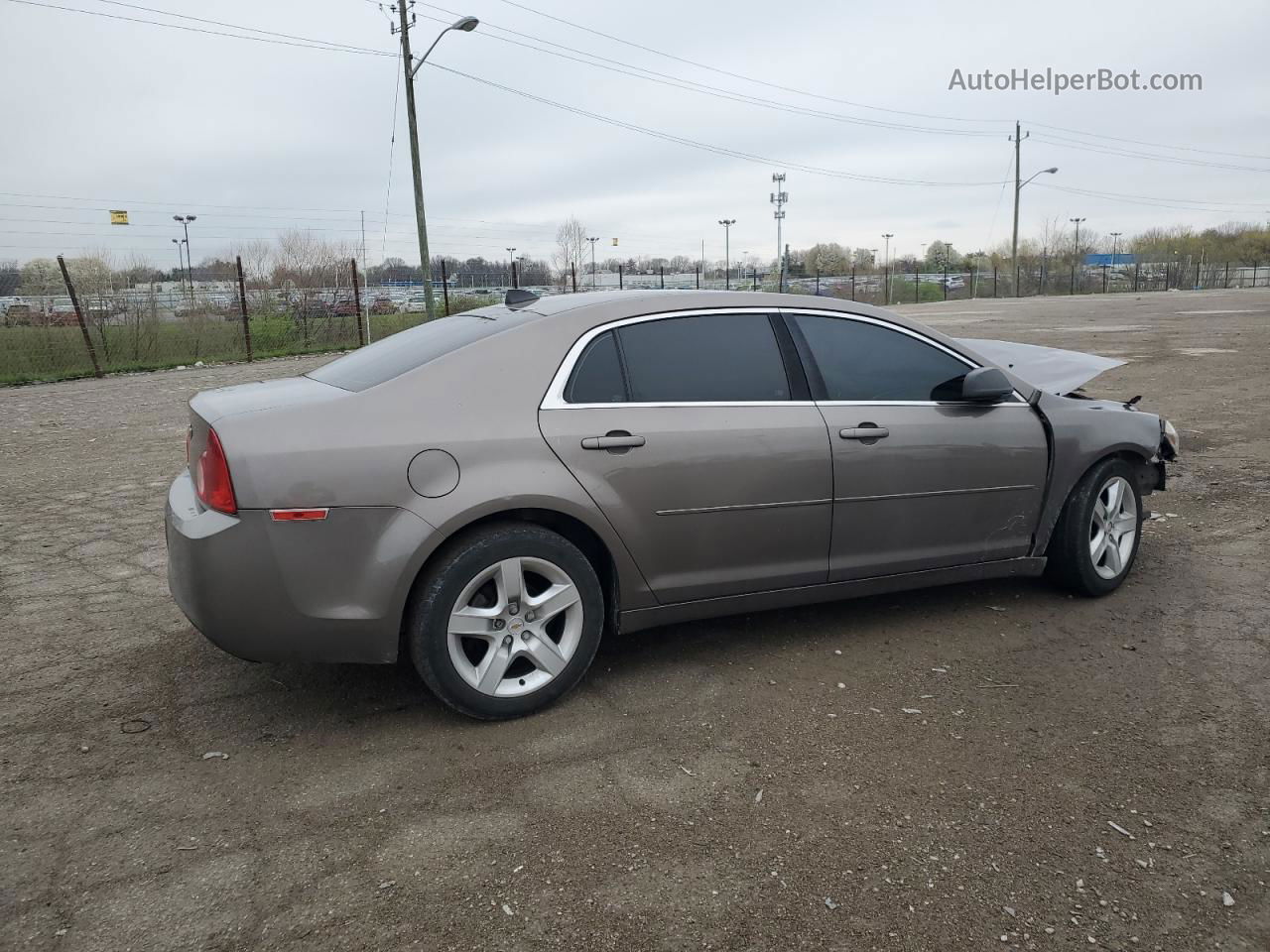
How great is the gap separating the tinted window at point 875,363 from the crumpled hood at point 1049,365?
2.33ft

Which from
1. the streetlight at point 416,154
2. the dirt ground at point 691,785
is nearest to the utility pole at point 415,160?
the streetlight at point 416,154

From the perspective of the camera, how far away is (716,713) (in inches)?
139

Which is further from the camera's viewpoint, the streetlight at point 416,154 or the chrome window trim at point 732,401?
the streetlight at point 416,154

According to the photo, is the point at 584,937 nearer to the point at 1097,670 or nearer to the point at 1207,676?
the point at 1097,670

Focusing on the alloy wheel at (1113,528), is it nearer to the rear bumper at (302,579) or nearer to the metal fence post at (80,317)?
the rear bumper at (302,579)

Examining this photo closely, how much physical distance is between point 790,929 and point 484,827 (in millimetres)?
946

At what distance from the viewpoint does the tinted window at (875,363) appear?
4102 millimetres

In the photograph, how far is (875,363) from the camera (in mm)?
4199

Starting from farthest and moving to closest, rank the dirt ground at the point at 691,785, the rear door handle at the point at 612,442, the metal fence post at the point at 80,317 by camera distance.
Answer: the metal fence post at the point at 80,317, the rear door handle at the point at 612,442, the dirt ground at the point at 691,785

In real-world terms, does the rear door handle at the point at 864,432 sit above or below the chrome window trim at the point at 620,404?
below

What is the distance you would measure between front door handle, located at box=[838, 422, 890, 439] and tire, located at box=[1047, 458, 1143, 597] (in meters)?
1.21

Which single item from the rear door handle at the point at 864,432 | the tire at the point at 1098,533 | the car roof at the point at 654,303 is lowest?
the tire at the point at 1098,533

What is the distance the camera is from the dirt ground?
2.42 metres

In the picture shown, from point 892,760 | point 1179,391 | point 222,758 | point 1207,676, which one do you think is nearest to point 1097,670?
point 1207,676
